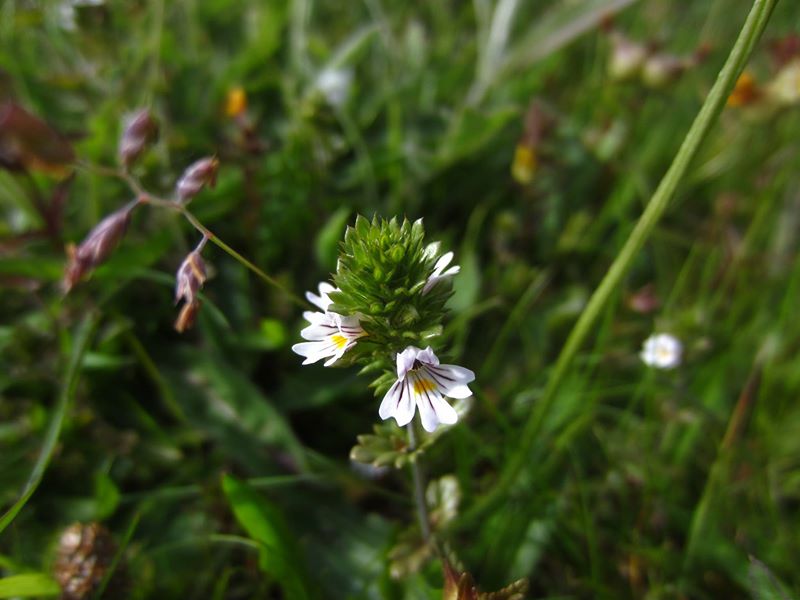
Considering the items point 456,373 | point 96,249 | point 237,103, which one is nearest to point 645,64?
point 237,103

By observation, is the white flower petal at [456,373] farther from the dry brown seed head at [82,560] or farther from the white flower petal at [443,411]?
the dry brown seed head at [82,560]

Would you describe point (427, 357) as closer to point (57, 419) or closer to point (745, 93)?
point (57, 419)

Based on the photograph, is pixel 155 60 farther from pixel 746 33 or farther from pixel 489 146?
pixel 746 33

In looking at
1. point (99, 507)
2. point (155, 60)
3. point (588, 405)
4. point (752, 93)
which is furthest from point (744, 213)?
point (99, 507)

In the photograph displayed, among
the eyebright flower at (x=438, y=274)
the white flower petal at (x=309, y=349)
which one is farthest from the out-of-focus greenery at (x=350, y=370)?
the eyebright flower at (x=438, y=274)

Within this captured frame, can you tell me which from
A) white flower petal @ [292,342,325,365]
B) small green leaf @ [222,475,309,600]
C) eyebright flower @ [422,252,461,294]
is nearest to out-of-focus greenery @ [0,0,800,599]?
small green leaf @ [222,475,309,600]

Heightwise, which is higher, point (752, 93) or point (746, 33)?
point (752, 93)
